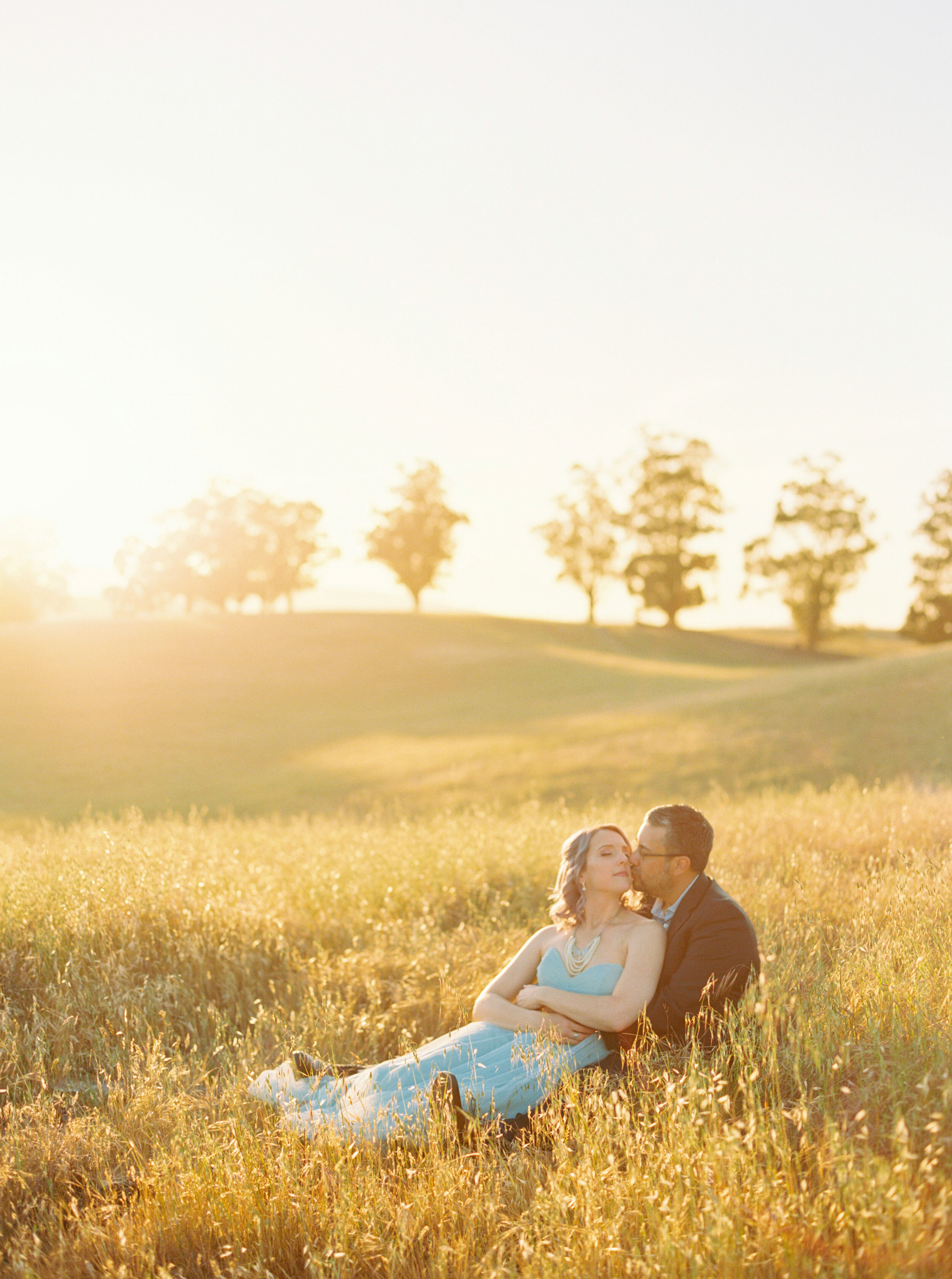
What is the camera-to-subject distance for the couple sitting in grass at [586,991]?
4.84 meters

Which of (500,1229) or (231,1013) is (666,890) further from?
(231,1013)

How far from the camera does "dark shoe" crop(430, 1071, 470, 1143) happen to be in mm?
4504

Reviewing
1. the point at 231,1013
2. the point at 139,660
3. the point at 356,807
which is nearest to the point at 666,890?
the point at 231,1013

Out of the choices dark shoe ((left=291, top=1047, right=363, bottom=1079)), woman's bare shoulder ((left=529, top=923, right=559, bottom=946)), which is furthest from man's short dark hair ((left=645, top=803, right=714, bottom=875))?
dark shoe ((left=291, top=1047, right=363, bottom=1079))

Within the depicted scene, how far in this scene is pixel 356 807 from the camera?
23.3 meters

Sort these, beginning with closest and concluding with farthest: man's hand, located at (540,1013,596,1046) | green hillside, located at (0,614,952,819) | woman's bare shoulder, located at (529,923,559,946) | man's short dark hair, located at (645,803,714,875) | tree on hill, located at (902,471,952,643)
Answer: man's hand, located at (540,1013,596,1046) < man's short dark hair, located at (645,803,714,875) < woman's bare shoulder, located at (529,923,559,946) < green hillside, located at (0,614,952,819) < tree on hill, located at (902,471,952,643)

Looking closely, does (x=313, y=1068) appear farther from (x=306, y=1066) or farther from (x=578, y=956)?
(x=578, y=956)

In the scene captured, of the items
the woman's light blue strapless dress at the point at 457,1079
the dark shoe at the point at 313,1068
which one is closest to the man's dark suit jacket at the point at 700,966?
the woman's light blue strapless dress at the point at 457,1079

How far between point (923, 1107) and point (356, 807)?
800 inches

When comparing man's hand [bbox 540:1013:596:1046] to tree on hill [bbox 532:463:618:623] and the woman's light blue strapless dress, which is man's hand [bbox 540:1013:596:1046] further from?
tree on hill [bbox 532:463:618:623]

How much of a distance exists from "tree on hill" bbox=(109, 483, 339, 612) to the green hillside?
21.5 meters

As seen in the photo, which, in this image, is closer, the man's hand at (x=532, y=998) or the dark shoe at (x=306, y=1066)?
the man's hand at (x=532, y=998)

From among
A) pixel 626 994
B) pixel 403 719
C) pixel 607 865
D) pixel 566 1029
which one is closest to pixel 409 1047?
pixel 566 1029

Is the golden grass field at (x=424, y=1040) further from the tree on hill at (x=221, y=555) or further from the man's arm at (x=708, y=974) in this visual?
the tree on hill at (x=221, y=555)
